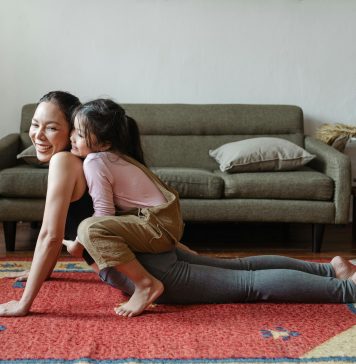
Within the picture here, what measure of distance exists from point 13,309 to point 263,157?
1707 millimetres

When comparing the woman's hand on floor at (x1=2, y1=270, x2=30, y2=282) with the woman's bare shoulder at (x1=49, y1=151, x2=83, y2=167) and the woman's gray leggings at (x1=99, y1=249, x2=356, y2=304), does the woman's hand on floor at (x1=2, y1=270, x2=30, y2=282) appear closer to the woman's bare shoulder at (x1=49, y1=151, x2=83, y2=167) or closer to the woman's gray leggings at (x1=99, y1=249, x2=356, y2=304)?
the woman's gray leggings at (x1=99, y1=249, x2=356, y2=304)

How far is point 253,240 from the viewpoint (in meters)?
3.50

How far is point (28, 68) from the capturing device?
12.8 feet

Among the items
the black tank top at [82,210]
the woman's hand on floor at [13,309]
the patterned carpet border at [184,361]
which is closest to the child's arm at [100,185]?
the black tank top at [82,210]

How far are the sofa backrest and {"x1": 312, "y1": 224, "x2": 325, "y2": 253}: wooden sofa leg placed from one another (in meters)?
0.71

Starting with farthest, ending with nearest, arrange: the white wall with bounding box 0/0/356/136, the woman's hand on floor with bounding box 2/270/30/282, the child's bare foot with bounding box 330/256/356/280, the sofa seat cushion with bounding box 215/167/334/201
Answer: the white wall with bounding box 0/0/356/136 → the sofa seat cushion with bounding box 215/167/334/201 → the woman's hand on floor with bounding box 2/270/30/282 → the child's bare foot with bounding box 330/256/356/280

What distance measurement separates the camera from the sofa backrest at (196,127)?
3.64 meters

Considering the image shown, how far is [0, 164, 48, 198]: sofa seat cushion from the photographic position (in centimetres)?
295

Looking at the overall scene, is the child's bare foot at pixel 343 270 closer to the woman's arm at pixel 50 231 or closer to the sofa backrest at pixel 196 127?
the woman's arm at pixel 50 231

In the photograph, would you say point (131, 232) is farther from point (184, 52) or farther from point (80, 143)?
point (184, 52)

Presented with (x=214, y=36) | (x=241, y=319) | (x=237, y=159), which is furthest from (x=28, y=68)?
(x=241, y=319)

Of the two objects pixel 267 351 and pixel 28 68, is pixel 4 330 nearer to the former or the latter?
pixel 267 351

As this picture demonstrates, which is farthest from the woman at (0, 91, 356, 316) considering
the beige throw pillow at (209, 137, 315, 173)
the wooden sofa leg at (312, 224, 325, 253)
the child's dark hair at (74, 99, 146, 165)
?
the beige throw pillow at (209, 137, 315, 173)

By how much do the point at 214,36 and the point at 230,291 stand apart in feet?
7.54
